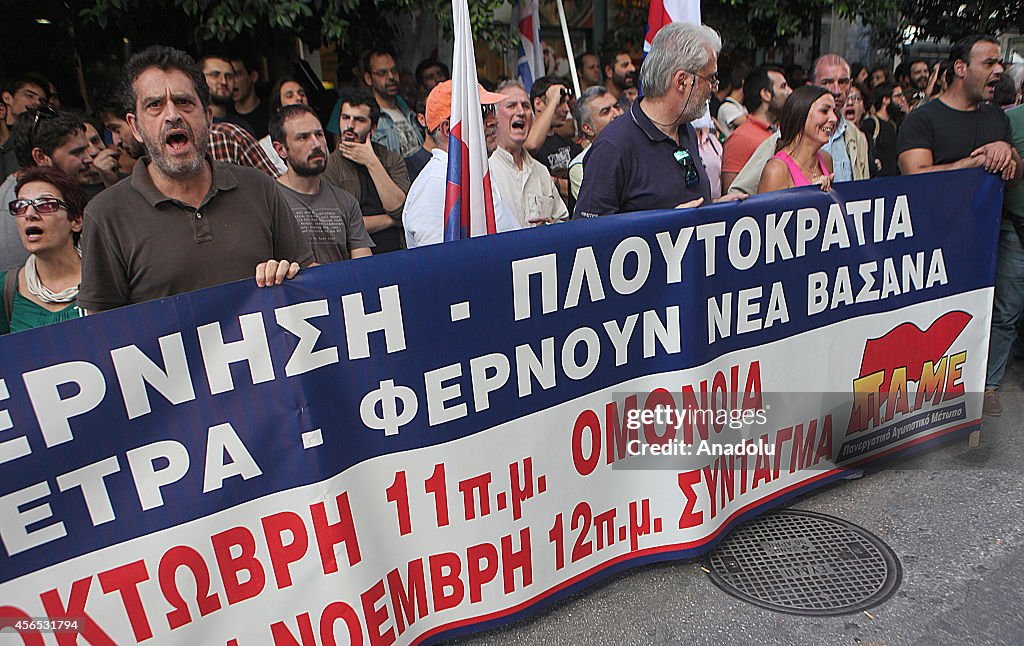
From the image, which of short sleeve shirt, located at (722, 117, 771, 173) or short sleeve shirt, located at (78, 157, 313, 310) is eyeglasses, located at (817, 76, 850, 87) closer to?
short sleeve shirt, located at (722, 117, 771, 173)

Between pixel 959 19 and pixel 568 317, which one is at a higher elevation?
pixel 959 19

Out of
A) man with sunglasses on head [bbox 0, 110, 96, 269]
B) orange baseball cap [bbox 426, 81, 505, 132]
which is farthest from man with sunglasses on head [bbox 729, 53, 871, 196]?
man with sunglasses on head [bbox 0, 110, 96, 269]

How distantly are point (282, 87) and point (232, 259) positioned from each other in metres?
2.78

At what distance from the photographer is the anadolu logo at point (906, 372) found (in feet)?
11.3

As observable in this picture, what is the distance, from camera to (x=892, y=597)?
2.80 meters

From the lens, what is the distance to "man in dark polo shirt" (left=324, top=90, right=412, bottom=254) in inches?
169

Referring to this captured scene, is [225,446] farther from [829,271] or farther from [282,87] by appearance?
[282,87]

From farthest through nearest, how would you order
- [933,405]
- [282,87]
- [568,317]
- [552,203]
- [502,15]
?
[502,15], [282,87], [552,203], [933,405], [568,317]

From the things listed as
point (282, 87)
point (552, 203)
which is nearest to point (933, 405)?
point (552, 203)

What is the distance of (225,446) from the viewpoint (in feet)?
6.77

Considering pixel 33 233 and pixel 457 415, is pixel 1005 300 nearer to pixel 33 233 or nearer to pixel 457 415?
pixel 457 415

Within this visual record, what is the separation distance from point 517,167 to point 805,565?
2299 mm

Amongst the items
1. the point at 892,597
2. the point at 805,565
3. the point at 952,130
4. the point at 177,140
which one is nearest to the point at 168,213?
the point at 177,140

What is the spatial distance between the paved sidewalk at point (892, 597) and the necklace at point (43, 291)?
192 centimetres
